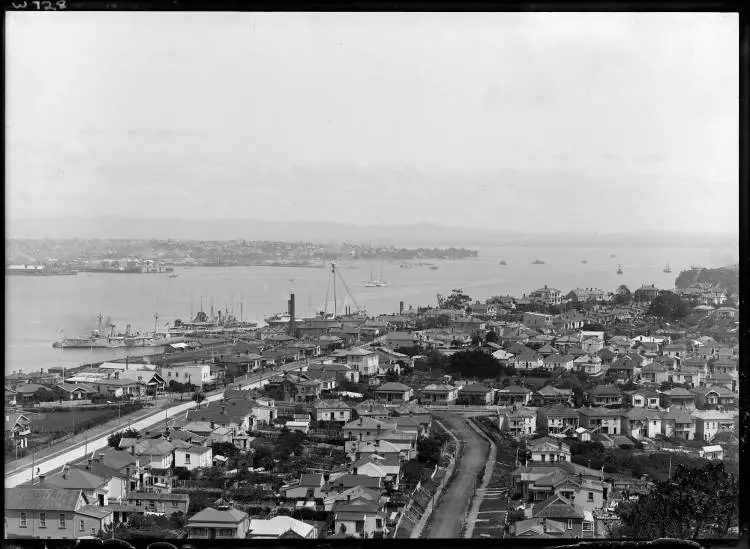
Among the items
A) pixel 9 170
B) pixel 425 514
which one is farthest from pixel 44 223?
pixel 425 514

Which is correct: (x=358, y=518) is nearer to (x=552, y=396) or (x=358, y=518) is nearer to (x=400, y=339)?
(x=400, y=339)

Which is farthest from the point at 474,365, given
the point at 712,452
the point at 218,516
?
the point at 218,516

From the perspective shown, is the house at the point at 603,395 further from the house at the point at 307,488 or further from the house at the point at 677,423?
the house at the point at 307,488

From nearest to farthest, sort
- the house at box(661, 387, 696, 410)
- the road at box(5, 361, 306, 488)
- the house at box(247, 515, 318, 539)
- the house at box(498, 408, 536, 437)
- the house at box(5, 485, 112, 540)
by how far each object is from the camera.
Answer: the house at box(5, 485, 112, 540) → the house at box(247, 515, 318, 539) → the road at box(5, 361, 306, 488) → the house at box(661, 387, 696, 410) → the house at box(498, 408, 536, 437)

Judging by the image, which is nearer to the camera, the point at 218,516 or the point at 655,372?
the point at 218,516

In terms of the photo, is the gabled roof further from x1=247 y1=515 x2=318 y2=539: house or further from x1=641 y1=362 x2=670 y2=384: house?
x1=641 y1=362 x2=670 y2=384: house

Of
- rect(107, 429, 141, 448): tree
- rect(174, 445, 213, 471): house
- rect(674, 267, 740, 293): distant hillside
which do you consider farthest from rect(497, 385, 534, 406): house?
rect(107, 429, 141, 448): tree

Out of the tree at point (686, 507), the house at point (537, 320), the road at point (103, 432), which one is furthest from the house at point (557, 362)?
the road at point (103, 432)
